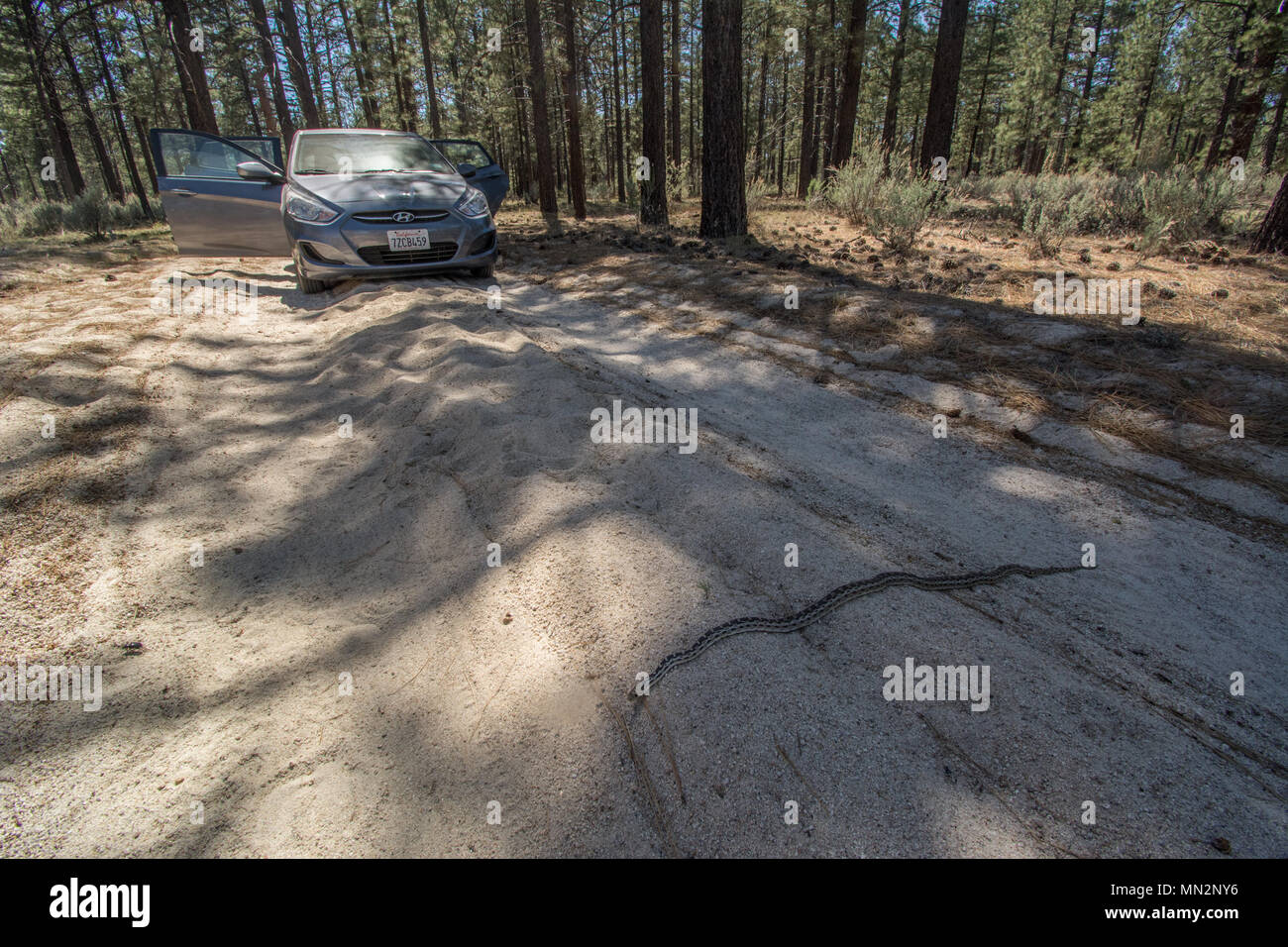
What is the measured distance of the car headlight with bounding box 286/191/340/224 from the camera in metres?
6.52

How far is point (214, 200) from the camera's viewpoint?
791 centimetres

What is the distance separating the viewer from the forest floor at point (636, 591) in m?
1.50

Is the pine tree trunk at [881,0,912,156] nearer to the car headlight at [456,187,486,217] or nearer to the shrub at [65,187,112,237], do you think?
the car headlight at [456,187,486,217]

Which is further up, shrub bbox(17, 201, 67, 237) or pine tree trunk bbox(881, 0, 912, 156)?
pine tree trunk bbox(881, 0, 912, 156)

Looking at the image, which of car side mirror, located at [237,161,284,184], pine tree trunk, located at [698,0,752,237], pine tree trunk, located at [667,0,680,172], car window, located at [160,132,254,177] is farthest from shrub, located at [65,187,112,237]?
pine tree trunk, located at [667,0,680,172]

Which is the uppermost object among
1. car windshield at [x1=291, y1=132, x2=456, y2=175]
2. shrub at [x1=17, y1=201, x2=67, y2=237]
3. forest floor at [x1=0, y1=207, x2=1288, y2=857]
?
car windshield at [x1=291, y1=132, x2=456, y2=175]

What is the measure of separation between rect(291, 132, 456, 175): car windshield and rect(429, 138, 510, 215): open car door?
2.85m

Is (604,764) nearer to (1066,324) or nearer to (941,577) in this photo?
(941,577)

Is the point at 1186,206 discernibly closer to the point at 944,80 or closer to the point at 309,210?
the point at 944,80

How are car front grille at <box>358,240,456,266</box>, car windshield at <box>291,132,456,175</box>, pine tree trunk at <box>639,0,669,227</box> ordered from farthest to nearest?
1. pine tree trunk at <box>639,0,669,227</box>
2. car windshield at <box>291,132,456,175</box>
3. car front grille at <box>358,240,456,266</box>

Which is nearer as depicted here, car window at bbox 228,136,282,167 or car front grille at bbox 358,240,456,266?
car front grille at bbox 358,240,456,266

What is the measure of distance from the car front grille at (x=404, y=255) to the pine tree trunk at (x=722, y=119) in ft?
14.2

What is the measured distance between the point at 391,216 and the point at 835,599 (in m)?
6.64
